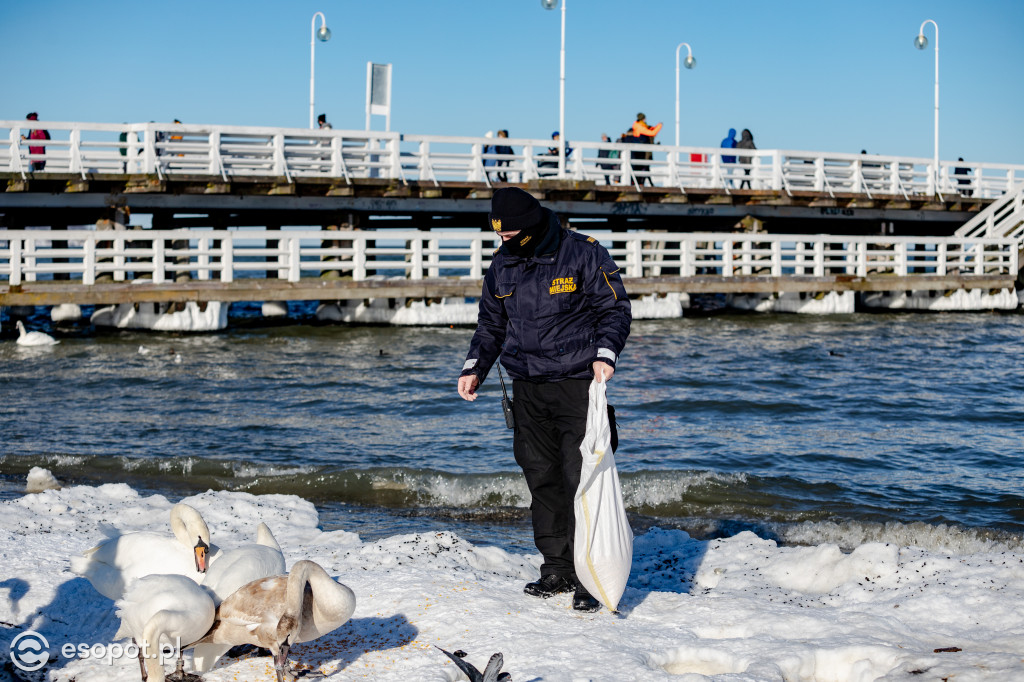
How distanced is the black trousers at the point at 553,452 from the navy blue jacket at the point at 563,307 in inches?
3.0

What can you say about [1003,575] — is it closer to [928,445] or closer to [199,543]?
[199,543]

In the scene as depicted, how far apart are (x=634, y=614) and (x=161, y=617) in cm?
198

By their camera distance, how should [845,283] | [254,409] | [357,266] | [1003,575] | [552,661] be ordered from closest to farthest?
1. [552,661]
2. [1003,575]
3. [254,409]
4. [357,266]
5. [845,283]

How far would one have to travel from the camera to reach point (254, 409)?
11.8 meters

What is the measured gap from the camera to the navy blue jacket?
4379mm

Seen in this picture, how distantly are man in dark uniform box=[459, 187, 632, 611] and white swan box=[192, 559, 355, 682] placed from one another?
123 centimetres

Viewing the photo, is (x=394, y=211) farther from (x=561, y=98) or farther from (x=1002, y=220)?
(x=1002, y=220)

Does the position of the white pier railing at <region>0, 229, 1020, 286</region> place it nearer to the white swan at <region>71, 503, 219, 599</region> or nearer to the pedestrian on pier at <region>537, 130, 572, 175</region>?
the pedestrian on pier at <region>537, 130, 572, 175</region>

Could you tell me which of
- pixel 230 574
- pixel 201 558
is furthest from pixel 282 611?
pixel 201 558

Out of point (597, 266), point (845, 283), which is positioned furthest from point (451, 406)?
point (845, 283)

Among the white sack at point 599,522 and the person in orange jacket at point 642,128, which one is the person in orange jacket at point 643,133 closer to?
the person in orange jacket at point 642,128

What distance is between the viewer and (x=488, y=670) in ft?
11.2

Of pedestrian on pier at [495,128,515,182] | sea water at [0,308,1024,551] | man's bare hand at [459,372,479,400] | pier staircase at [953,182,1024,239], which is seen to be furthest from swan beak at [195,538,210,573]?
pier staircase at [953,182,1024,239]

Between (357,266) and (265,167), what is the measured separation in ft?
12.5
